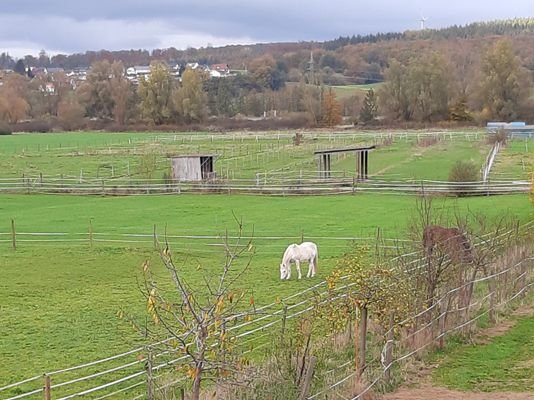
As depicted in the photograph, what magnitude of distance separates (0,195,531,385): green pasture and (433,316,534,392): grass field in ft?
18.9


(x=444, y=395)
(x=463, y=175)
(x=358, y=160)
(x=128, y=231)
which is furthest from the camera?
(x=358, y=160)

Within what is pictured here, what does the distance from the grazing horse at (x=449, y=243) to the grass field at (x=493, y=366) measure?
5.98 ft

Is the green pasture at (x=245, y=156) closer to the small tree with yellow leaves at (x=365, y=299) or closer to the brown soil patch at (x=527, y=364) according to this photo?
the brown soil patch at (x=527, y=364)

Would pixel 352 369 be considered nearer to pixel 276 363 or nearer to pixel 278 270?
pixel 276 363

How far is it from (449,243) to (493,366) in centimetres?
341

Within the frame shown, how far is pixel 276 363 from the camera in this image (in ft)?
36.3

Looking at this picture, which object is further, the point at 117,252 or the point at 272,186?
the point at 272,186

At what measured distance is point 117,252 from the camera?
2684 cm

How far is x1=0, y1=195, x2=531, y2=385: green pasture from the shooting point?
1616cm

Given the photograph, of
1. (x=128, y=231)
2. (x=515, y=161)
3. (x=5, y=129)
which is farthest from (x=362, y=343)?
(x=5, y=129)

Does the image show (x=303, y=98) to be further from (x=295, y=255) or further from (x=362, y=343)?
(x=362, y=343)

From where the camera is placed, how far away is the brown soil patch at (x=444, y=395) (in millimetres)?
12250

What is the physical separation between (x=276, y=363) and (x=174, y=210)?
26507mm

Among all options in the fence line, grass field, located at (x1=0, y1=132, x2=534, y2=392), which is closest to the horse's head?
grass field, located at (x1=0, y1=132, x2=534, y2=392)
